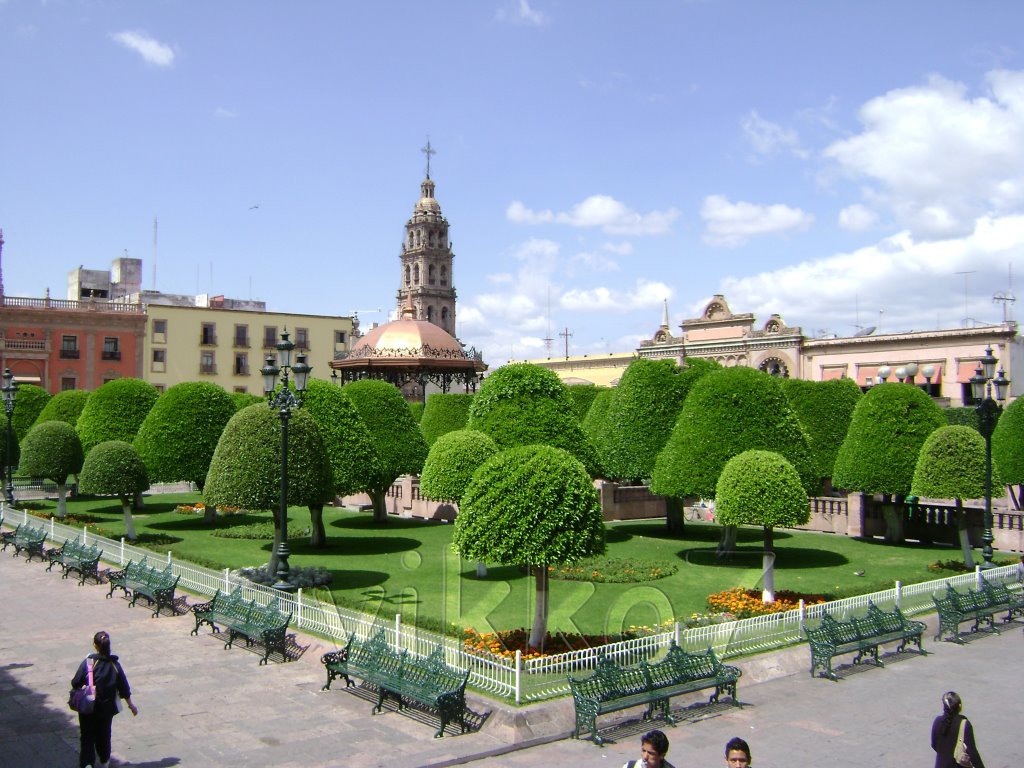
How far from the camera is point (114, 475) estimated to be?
2488 centimetres

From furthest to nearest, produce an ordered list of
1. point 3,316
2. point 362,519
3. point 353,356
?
point 3,316
point 353,356
point 362,519

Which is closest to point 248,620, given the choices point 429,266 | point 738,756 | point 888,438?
point 738,756

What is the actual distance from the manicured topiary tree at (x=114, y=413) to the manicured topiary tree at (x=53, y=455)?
2069 mm

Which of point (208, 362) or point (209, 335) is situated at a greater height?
point (209, 335)

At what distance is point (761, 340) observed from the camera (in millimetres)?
59000

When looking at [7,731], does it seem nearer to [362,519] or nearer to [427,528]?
[427,528]

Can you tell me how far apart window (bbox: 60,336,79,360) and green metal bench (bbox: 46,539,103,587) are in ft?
126

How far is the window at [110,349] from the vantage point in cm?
5678

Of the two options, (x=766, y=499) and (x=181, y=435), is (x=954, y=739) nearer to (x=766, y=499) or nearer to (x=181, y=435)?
(x=766, y=499)

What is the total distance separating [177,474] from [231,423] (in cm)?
1040

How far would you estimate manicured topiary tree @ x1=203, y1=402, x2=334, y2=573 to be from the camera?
754 inches

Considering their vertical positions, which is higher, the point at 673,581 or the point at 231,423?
the point at 231,423

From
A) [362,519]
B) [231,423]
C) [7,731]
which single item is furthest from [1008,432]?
[7,731]

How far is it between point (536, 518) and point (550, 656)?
1.98 m
